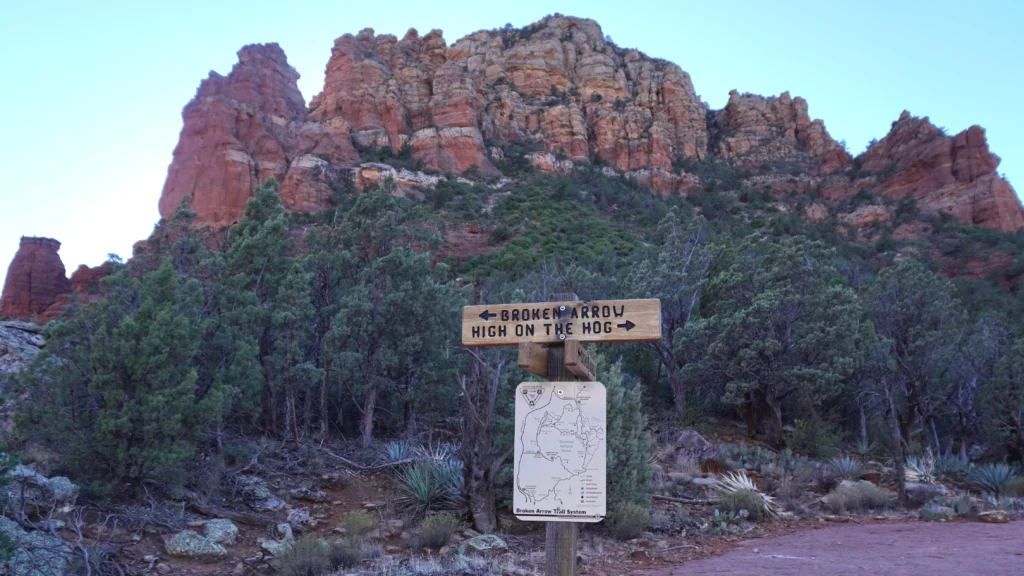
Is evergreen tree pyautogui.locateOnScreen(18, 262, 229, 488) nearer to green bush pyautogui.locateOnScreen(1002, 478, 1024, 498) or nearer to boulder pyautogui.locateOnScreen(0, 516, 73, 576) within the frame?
boulder pyautogui.locateOnScreen(0, 516, 73, 576)

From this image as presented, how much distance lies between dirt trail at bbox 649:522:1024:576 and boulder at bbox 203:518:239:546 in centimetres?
501

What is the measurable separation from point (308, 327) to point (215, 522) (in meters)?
6.04

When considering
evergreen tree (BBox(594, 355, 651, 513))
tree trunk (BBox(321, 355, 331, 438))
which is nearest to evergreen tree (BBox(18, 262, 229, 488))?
tree trunk (BBox(321, 355, 331, 438))

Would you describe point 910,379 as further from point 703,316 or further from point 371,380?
point 371,380

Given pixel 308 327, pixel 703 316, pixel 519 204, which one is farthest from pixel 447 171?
pixel 308 327

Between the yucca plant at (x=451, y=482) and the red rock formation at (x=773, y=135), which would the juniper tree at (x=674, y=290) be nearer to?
the yucca plant at (x=451, y=482)

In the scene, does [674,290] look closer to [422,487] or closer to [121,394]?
[422,487]

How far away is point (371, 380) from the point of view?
13.6 m

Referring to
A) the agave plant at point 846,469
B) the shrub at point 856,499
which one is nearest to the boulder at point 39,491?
the shrub at point 856,499

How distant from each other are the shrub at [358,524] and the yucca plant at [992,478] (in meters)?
12.2

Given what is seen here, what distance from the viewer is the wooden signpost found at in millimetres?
4426

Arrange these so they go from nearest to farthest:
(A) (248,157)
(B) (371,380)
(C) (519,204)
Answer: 1. (B) (371,380)
2. (C) (519,204)
3. (A) (248,157)

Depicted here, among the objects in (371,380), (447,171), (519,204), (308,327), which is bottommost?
(371,380)

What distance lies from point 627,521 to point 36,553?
6605 millimetres
